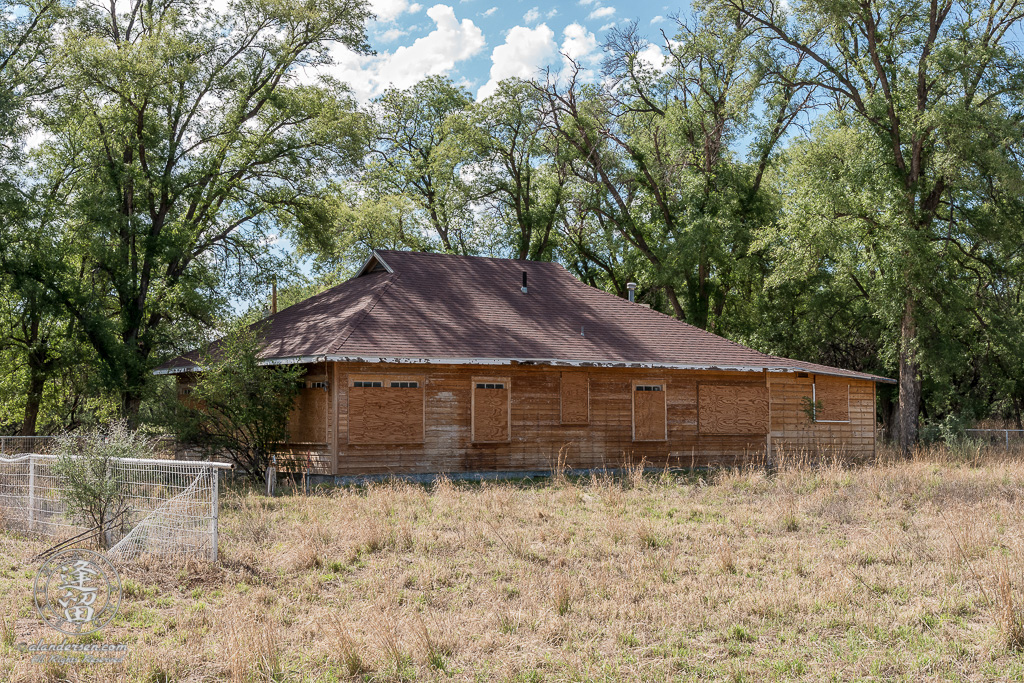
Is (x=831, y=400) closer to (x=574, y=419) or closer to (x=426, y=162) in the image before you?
(x=574, y=419)

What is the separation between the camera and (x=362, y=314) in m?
20.1

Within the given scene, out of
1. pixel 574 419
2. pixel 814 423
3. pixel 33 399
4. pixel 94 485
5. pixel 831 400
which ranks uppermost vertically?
pixel 33 399

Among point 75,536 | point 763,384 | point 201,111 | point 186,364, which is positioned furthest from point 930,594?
point 201,111

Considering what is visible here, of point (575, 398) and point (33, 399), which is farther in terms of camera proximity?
point (33, 399)

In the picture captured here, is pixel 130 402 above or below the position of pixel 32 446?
above

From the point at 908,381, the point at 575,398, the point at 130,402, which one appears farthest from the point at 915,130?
the point at 130,402

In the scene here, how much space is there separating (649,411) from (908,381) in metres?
10.3

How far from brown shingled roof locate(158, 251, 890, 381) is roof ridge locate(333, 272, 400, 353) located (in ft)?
0.08

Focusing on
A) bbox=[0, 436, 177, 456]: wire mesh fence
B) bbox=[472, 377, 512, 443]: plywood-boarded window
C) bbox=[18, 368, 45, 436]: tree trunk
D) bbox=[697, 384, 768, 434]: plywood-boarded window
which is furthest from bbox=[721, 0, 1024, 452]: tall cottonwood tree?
bbox=[18, 368, 45, 436]: tree trunk

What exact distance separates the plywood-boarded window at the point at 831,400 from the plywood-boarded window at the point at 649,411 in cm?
506

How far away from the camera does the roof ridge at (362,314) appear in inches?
722

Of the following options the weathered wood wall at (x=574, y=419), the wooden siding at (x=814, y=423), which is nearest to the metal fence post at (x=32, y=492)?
the weathered wood wall at (x=574, y=419)

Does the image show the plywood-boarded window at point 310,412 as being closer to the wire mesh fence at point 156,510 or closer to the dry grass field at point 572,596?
the dry grass field at point 572,596

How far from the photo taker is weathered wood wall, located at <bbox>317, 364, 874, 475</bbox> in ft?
61.8
